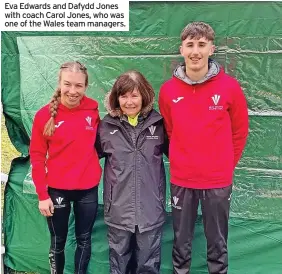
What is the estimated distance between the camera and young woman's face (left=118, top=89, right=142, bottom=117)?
287 centimetres

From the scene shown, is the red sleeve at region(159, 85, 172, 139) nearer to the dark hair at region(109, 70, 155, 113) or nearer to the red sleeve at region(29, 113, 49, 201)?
the dark hair at region(109, 70, 155, 113)

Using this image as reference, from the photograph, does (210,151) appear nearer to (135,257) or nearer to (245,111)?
(245,111)

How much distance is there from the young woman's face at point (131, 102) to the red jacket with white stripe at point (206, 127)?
0.19 meters

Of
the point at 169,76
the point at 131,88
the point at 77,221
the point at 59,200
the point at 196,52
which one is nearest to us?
the point at 196,52

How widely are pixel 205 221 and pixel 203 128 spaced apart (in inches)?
22.2

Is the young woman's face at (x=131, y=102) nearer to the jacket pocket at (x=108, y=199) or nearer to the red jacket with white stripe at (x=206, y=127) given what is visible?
the red jacket with white stripe at (x=206, y=127)

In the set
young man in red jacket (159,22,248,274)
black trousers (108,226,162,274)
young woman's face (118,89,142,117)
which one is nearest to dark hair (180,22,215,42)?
young man in red jacket (159,22,248,274)

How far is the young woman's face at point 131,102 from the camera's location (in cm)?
287

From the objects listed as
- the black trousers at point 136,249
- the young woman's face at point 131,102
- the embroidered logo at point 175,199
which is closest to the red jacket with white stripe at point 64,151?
the young woman's face at point 131,102

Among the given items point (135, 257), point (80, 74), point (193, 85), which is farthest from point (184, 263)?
point (80, 74)

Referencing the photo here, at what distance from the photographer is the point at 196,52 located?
2766 mm

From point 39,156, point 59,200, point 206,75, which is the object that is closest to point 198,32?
point 206,75

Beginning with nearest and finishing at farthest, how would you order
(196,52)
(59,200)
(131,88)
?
(196,52) < (131,88) < (59,200)

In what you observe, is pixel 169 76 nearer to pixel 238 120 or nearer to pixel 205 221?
pixel 238 120
